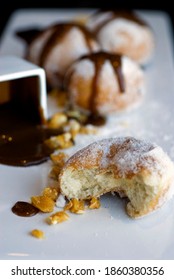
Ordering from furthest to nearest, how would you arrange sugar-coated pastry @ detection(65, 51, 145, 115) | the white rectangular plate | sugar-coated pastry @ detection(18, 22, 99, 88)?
1. sugar-coated pastry @ detection(18, 22, 99, 88)
2. sugar-coated pastry @ detection(65, 51, 145, 115)
3. the white rectangular plate

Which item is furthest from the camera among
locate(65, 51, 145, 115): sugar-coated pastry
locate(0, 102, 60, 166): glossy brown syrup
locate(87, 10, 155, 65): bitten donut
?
locate(87, 10, 155, 65): bitten donut

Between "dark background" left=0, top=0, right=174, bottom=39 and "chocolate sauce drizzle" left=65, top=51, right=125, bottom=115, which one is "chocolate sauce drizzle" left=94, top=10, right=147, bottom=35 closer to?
"chocolate sauce drizzle" left=65, top=51, right=125, bottom=115

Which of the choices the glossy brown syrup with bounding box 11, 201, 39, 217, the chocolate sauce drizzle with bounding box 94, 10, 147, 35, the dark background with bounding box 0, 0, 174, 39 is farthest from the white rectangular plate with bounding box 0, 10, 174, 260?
the dark background with bounding box 0, 0, 174, 39

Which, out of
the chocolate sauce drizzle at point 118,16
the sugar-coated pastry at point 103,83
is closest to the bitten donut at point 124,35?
the chocolate sauce drizzle at point 118,16

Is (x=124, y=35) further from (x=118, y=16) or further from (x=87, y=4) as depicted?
(x=87, y=4)

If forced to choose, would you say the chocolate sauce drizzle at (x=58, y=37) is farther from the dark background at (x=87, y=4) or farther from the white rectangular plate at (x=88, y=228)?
the dark background at (x=87, y=4)

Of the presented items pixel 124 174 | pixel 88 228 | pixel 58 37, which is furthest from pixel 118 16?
pixel 88 228
